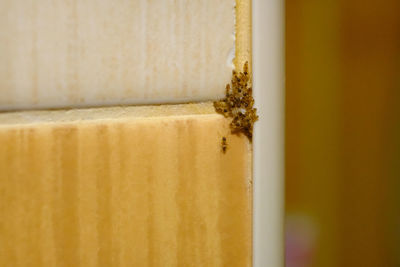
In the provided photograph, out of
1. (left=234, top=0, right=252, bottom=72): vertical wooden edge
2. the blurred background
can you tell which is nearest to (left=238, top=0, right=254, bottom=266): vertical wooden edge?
(left=234, top=0, right=252, bottom=72): vertical wooden edge

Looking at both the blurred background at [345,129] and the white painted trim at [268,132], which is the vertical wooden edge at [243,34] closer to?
the white painted trim at [268,132]

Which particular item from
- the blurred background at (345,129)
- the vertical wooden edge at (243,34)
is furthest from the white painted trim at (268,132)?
the blurred background at (345,129)

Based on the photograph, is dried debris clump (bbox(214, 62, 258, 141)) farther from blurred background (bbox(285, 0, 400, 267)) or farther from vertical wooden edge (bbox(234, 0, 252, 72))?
blurred background (bbox(285, 0, 400, 267))

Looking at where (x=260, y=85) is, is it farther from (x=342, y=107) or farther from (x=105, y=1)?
(x=342, y=107)

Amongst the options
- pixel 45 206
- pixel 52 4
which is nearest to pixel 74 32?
pixel 52 4

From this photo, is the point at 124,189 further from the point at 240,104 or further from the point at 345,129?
the point at 345,129
